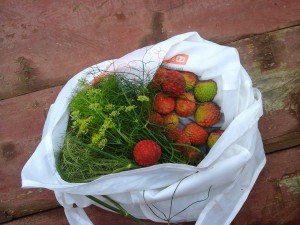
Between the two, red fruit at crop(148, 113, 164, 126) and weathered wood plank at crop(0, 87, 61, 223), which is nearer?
red fruit at crop(148, 113, 164, 126)

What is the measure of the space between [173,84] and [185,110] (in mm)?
77

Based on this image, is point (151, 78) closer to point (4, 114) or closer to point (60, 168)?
point (60, 168)

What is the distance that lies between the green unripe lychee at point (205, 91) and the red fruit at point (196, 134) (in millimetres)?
76

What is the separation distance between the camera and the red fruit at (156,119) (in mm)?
872

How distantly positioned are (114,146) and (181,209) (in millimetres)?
248

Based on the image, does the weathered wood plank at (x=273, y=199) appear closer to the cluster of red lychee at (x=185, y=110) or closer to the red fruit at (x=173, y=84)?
the cluster of red lychee at (x=185, y=110)

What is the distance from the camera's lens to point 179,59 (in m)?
0.99

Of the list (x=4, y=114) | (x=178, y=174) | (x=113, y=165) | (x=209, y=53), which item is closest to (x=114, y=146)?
(x=113, y=165)

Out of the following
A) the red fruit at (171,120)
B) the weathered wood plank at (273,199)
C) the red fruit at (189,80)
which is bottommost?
the weathered wood plank at (273,199)

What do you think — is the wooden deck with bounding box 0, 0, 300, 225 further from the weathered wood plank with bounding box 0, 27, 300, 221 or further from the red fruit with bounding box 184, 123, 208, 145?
the red fruit with bounding box 184, 123, 208, 145

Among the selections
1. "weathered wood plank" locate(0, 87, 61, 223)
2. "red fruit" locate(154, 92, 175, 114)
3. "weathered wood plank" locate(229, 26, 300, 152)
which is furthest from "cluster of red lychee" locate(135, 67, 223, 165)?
"weathered wood plank" locate(0, 87, 61, 223)

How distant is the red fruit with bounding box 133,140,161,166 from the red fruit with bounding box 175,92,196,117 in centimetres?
14

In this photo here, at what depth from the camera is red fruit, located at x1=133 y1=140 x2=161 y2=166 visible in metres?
0.79

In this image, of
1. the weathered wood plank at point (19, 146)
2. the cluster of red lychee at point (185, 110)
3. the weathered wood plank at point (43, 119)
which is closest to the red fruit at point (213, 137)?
the cluster of red lychee at point (185, 110)
